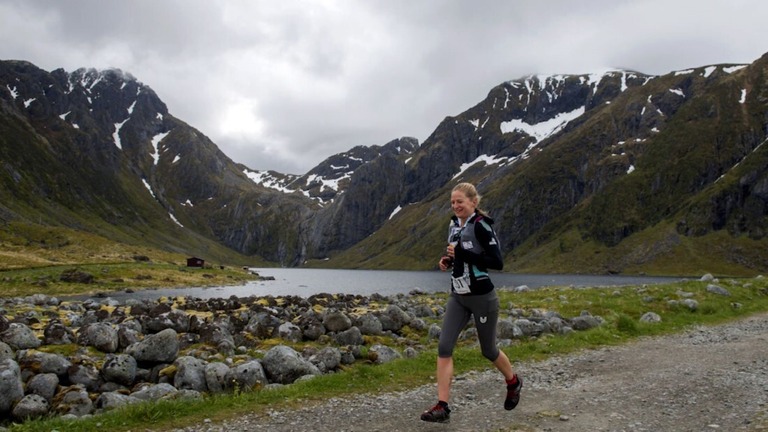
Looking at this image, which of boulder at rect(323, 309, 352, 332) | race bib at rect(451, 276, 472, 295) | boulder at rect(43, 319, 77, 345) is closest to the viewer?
race bib at rect(451, 276, 472, 295)

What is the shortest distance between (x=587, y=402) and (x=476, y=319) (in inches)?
145

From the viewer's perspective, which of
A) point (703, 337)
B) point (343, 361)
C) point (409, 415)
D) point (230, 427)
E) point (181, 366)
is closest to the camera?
point (230, 427)

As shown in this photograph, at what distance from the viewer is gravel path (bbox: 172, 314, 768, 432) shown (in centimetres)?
944

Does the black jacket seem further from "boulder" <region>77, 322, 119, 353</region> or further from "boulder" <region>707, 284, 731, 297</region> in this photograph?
"boulder" <region>707, 284, 731, 297</region>

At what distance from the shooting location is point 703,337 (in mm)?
19953

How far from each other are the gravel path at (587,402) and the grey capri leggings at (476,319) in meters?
1.47

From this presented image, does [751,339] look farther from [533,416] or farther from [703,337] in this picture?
[533,416]

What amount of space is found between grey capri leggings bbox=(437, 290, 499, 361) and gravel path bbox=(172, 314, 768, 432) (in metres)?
1.47

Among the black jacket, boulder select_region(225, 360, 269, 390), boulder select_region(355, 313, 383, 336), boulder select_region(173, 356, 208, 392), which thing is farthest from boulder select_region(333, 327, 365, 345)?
the black jacket

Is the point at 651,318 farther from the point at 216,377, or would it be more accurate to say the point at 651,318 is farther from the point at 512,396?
the point at 216,377

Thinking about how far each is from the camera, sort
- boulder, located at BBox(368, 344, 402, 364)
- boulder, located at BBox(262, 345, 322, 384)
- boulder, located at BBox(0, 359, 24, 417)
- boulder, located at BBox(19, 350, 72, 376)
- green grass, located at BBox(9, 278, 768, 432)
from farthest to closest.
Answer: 1. boulder, located at BBox(368, 344, 402, 364)
2. boulder, located at BBox(19, 350, 72, 376)
3. boulder, located at BBox(262, 345, 322, 384)
4. boulder, located at BBox(0, 359, 24, 417)
5. green grass, located at BBox(9, 278, 768, 432)

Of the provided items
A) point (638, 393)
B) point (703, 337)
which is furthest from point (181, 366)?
point (703, 337)

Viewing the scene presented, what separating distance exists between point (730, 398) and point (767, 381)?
239cm

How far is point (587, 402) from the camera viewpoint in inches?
427
